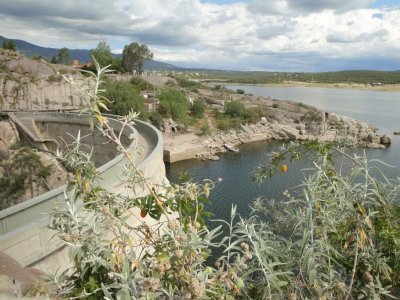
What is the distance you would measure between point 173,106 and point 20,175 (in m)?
29.4

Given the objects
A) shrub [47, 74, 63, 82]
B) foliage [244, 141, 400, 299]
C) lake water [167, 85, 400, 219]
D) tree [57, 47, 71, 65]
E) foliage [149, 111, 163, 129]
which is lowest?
lake water [167, 85, 400, 219]

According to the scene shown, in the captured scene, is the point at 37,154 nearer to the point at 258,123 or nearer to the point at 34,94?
the point at 34,94

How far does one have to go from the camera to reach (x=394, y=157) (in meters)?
39.5

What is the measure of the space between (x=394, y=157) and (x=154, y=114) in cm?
2690

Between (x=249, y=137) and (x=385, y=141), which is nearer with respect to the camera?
(x=385, y=141)

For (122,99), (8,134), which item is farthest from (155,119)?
(8,134)

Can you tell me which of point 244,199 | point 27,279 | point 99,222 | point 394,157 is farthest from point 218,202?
point 394,157

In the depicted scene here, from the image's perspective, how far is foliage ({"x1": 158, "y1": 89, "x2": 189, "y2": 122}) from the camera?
1861 inches

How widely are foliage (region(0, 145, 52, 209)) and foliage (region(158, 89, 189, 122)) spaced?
27020 mm

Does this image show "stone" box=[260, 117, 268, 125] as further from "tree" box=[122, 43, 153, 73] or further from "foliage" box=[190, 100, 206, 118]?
"tree" box=[122, 43, 153, 73]

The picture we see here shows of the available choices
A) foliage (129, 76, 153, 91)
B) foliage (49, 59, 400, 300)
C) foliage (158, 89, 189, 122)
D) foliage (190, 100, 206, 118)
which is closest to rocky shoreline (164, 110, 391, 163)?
foliage (158, 89, 189, 122)

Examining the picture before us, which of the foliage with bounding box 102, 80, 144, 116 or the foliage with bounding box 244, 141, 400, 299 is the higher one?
the foliage with bounding box 244, 141, 400, 299

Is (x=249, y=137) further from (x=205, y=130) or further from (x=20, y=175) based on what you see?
(x=20, y=175)

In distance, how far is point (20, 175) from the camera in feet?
65.3
